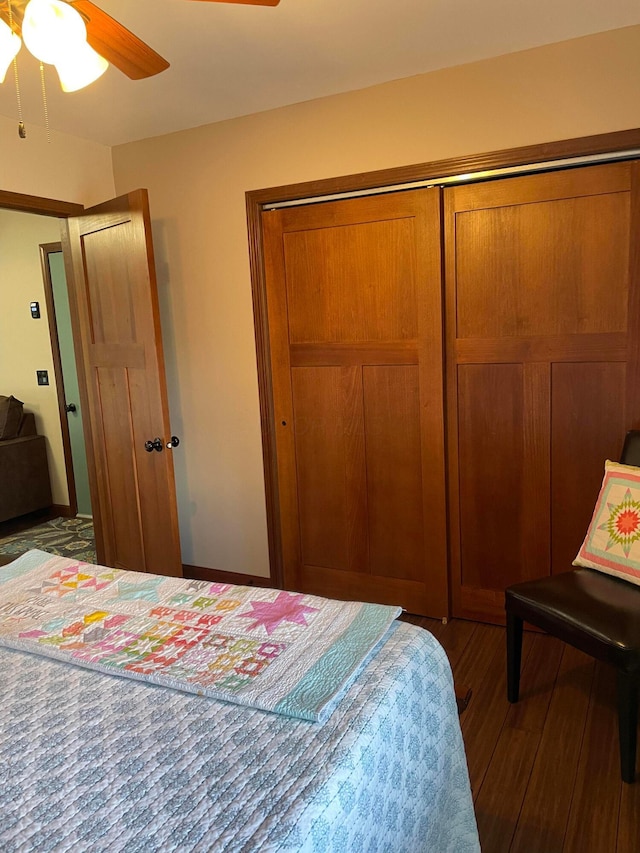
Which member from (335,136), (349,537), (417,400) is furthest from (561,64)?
(349,537)

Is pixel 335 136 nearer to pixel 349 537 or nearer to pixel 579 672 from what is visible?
pixel 349 537

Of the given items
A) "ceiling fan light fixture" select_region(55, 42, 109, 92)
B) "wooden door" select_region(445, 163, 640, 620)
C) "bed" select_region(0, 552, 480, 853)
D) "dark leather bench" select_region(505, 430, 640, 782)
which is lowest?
"dark leather bench" select_region(505, 430, 640, 782)

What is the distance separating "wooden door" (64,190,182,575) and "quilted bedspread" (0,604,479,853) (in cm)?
164

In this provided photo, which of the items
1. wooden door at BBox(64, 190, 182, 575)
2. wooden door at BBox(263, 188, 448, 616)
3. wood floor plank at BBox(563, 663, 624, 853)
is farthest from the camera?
wooden door at BBox(64, 190, 182, 575)

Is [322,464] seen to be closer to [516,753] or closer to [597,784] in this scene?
[516,753]

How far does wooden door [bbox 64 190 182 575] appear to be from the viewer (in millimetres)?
2926

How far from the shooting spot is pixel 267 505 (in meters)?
3.30

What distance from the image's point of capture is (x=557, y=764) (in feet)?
6.52

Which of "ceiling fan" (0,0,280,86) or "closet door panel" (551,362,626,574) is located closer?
"ceiling fan" (0,0,280,86)

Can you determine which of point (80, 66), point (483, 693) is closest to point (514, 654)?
point (483, 693)

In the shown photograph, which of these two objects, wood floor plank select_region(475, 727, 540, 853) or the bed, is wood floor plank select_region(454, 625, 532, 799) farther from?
the bed

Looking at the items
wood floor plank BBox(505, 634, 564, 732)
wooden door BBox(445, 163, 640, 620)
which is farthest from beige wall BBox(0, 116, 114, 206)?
wood floor plank BBox(505, 634, 564, 732)

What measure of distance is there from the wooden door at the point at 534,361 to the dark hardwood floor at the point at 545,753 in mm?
376

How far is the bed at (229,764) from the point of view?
950 mm
